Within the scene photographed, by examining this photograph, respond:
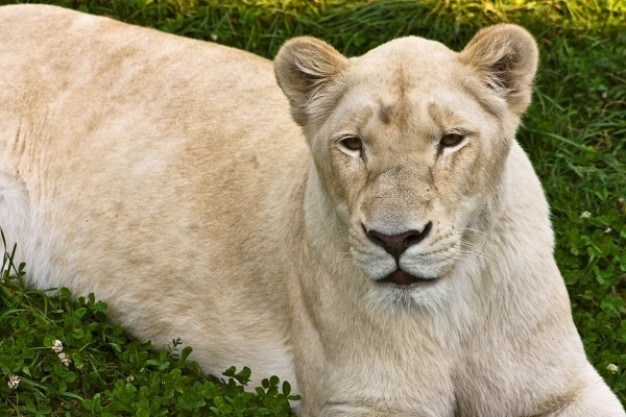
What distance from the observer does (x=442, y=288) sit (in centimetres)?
423

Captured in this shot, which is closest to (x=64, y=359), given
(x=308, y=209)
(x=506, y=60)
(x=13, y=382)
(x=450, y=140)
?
(x=13, y=382)

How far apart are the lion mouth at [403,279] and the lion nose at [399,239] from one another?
3.5 inches

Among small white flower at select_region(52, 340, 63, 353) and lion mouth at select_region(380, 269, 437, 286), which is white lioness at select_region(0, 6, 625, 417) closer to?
lion mouth at select_region(380, 269, 437, 286)

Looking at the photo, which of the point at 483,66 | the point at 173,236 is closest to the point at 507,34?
the point at 483,66

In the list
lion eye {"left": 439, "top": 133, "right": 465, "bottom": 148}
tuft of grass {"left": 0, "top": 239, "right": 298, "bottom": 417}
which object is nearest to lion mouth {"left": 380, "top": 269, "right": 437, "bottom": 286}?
lion eye {"left": 439, "top": 133, "right": 465, "bottom": 148}

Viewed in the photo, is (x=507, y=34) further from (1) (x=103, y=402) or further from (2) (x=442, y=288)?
(1) (x=103, y=402)

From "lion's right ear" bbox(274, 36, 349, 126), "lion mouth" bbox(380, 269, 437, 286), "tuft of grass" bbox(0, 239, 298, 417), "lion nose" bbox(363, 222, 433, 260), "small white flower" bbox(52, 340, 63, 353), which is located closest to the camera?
"lion nose" bbox(363, 222, 433, 260)

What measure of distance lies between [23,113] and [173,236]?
3.17 ft

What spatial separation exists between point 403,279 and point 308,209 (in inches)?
30.1

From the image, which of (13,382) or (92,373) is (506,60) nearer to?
(92,373)

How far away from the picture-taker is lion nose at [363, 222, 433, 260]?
154 inches

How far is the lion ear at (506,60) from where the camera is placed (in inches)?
165

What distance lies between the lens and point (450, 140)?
13.4 ft

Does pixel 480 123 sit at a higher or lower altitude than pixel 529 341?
higher
